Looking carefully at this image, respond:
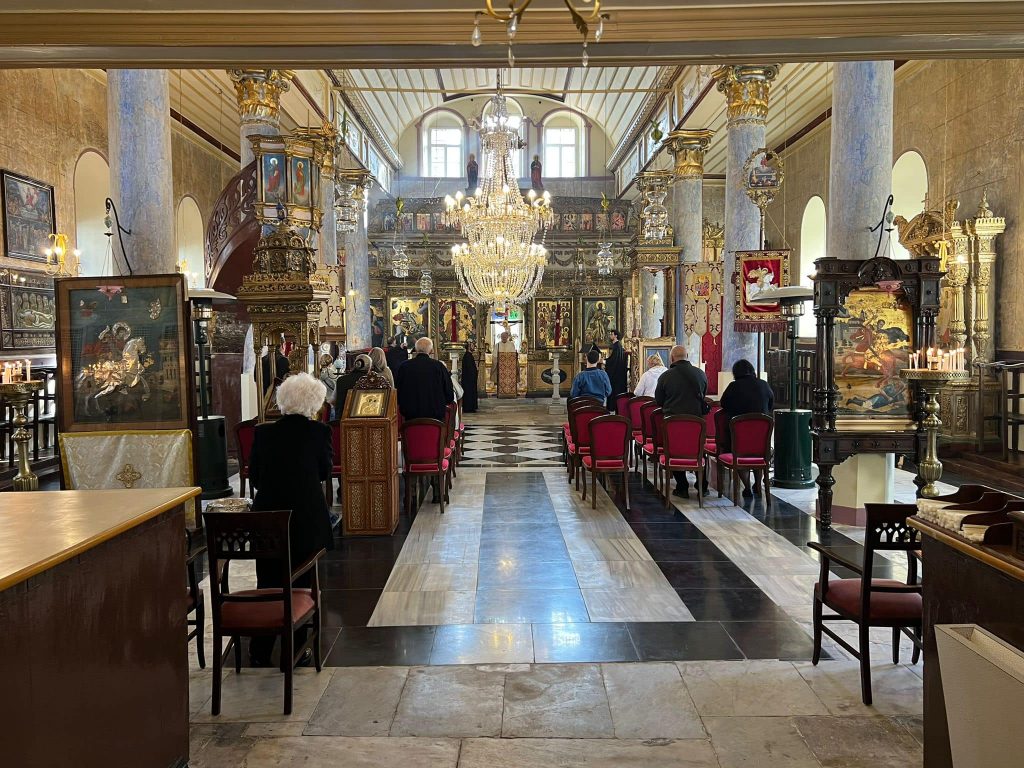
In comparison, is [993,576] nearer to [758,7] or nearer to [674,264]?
[758,7]

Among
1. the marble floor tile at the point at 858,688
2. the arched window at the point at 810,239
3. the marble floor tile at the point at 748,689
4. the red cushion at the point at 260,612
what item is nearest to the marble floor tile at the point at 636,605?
the marble floor tile at the point at 748,689

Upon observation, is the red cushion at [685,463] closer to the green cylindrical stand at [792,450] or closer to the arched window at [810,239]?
the green cylindrical stand at [792,450]

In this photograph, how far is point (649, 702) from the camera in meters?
3.24

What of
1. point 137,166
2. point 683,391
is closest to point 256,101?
point 137,166

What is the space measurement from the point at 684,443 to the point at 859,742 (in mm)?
4364

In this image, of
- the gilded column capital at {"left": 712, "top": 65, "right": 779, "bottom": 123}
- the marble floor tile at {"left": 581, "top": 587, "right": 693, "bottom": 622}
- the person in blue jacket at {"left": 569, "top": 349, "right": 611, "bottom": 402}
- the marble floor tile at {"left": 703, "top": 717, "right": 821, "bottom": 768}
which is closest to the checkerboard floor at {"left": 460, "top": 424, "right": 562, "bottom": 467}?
the person in blue jacket at {"left": 569, "top": 349, "right": 611, "bottom": 402}

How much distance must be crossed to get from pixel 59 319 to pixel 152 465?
1.27 meters

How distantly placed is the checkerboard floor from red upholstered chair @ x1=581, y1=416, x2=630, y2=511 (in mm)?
2611

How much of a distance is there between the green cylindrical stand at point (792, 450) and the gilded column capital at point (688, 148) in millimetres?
7538

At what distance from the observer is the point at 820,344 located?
20.7 feet

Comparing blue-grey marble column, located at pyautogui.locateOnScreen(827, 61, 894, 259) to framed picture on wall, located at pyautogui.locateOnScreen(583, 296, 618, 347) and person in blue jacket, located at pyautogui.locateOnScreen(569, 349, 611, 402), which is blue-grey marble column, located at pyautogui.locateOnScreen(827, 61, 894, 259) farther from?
framed picture on wall, located at pyautogui.locateOnScreen(583, 296, 618, 347)

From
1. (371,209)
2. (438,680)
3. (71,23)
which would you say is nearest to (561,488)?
(438,680)

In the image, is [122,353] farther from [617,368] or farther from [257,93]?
[617,368]

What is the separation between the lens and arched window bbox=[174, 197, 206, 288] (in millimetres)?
16609
